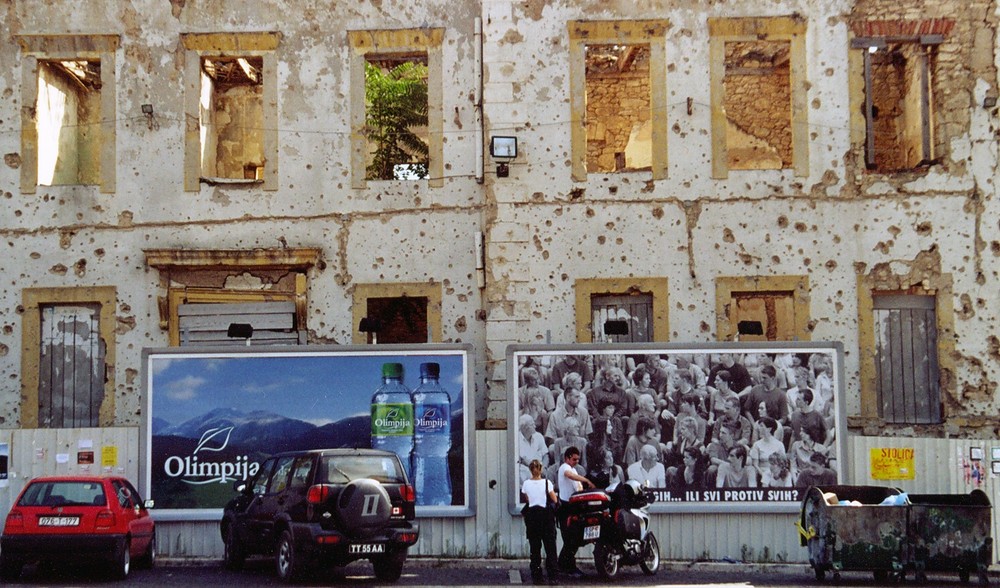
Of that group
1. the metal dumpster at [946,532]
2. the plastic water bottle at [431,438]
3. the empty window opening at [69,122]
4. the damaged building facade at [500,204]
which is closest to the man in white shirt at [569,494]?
the plastic water bottle at [431,438]

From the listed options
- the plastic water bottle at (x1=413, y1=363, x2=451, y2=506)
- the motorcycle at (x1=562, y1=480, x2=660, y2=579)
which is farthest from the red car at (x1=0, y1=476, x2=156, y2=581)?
the motorcycle at (x1=562, y1=480, x2=660, y2=579)

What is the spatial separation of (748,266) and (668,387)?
386 cm

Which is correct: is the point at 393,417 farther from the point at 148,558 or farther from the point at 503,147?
the point at 503,147

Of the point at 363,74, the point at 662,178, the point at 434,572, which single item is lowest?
the point at 434,572

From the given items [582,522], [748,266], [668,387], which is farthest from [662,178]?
[582,522]

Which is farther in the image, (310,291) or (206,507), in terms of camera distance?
(310,291)

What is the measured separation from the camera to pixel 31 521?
50.2ft

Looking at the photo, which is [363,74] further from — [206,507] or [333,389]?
[206,507]

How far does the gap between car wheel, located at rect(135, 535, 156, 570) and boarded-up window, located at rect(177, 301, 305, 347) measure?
16.8 feet

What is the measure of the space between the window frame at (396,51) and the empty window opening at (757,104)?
195 inches

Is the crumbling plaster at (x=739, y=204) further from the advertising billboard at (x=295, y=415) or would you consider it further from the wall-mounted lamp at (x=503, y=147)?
the advertising billboard at (x=295, y=415)

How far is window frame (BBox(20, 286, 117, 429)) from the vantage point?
2153 centimetres

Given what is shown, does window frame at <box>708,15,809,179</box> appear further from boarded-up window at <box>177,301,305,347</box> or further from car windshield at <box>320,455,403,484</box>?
car windshield at <box>320,455,403,484</box>

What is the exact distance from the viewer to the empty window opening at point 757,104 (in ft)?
76.0
